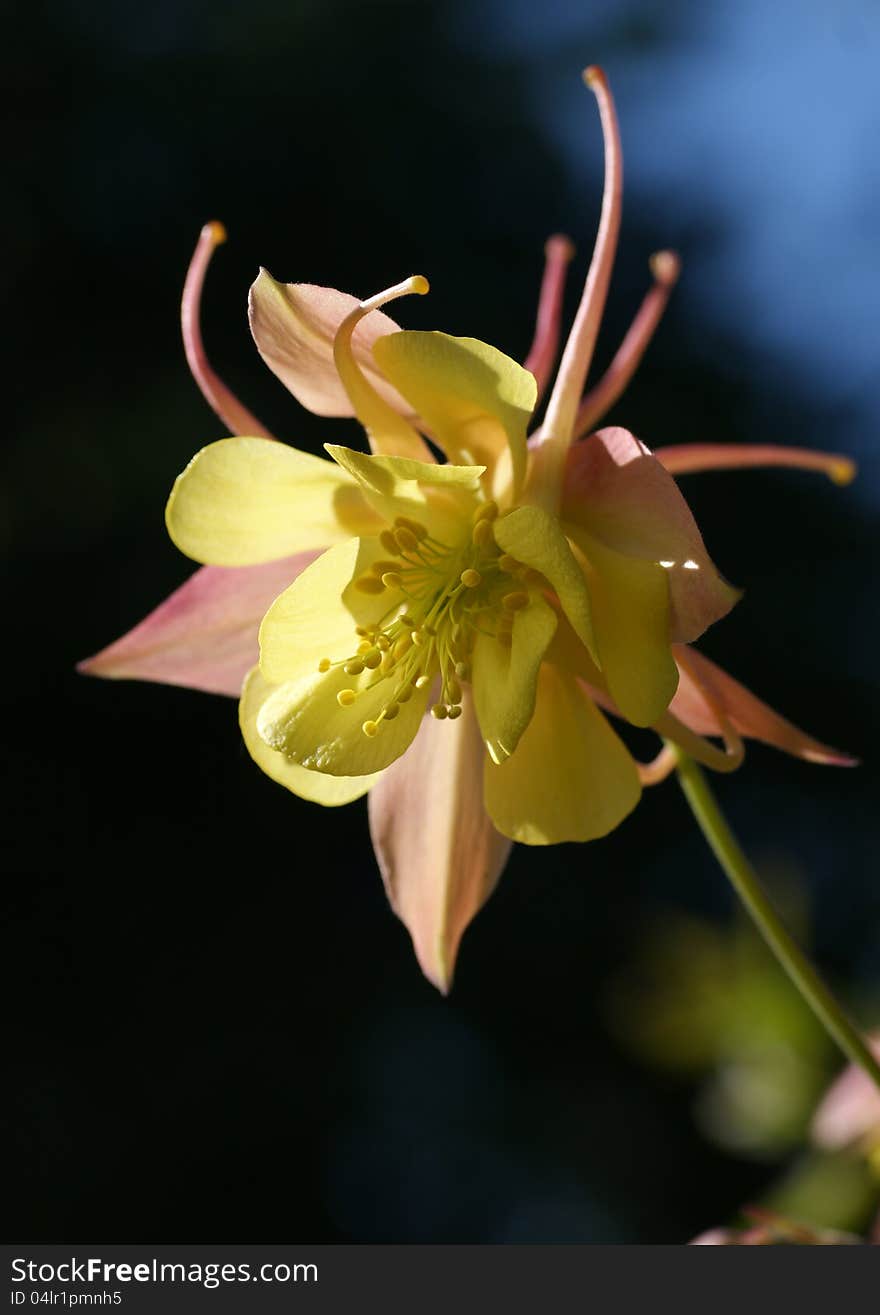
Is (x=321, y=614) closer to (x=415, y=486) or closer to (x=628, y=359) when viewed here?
(x=415, y=486)

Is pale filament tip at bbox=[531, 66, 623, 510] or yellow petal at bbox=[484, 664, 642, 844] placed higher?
pale filament tip at bbox=[531, 66, 623, 510]

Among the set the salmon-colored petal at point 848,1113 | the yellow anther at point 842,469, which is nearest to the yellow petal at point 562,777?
the yellow anther at point 842,469

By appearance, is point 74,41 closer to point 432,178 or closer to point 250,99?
point 250,99

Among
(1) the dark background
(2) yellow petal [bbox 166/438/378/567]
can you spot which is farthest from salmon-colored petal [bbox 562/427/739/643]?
(1) the dark background

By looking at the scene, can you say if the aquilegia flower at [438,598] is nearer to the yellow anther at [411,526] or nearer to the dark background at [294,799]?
the yellow anther at [411,526]

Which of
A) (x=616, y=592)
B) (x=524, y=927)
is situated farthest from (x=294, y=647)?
(x=524, y=927)

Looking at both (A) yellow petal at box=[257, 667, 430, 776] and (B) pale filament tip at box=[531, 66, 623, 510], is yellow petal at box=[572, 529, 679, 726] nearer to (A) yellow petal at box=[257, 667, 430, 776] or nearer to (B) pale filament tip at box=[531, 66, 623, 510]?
(B) pale filament tip at box=[531, 66, 623, 510]
